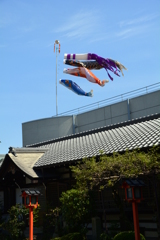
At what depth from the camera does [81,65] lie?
1407 inches

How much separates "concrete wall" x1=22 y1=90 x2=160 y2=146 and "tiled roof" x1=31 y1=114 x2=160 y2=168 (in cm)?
1049

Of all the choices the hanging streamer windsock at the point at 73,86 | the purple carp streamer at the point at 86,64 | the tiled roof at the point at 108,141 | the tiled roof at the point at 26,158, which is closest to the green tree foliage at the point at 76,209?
the tiled roof at the point at 108,141

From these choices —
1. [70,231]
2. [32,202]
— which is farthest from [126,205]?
[32,202]

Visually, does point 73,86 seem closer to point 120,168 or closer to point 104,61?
point 104,61

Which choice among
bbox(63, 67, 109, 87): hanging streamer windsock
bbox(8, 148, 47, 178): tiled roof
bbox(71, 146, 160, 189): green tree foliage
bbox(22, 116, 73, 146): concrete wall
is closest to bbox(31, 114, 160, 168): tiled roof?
bbox(8, 148, 47, 178): tiled roof

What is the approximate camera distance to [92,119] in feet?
118

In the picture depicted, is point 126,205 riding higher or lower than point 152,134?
lower

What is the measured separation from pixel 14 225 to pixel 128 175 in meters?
8.37

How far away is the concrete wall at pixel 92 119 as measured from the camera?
30959mm

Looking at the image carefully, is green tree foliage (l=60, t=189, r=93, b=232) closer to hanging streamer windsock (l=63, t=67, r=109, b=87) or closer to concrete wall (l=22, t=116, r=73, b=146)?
hanging streamer windsock (l=63, t=67, r=109, b=87)

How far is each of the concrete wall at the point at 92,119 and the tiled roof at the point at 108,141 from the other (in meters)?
10.5

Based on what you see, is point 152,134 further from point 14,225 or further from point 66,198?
point 14,225

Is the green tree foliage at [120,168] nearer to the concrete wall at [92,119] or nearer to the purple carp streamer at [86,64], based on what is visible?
the concrete wall at [92,119]

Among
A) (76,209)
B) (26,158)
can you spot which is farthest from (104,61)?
(76,209)
